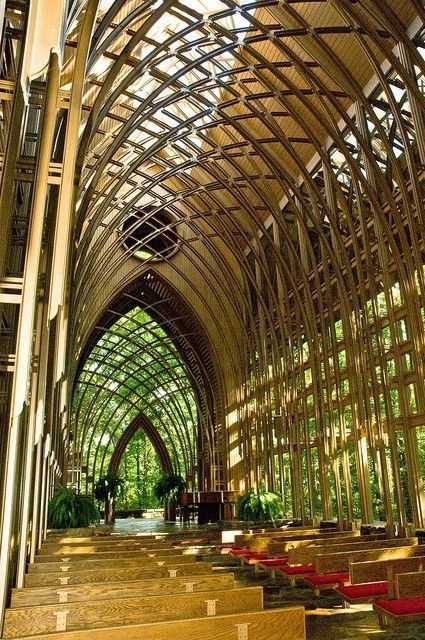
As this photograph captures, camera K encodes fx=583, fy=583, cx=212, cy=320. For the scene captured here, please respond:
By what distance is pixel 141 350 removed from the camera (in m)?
37.7

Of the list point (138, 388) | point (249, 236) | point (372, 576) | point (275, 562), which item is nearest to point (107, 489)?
point (138, 388)

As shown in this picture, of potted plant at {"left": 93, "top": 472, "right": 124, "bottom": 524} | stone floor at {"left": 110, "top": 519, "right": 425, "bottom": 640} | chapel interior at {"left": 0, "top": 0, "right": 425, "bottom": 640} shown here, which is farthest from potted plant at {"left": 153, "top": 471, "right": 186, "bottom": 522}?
stone floor at {"left": 110, "top": 519, "right": 425, "bottom": 640}

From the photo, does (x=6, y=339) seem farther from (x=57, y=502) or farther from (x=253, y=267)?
(x=253, y=267)

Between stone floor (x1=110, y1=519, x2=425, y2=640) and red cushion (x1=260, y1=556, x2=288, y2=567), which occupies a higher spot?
red cushion (x1=260, y1=556, x2=288, y2=567)

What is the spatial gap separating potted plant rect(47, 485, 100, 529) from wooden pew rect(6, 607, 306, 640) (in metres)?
10.5

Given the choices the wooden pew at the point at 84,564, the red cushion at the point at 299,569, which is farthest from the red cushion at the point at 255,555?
the wooden pew at the point at 84,564

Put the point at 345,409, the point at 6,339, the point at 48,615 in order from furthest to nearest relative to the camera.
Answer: the point at 345,409 → the point at 6,339 → the point at 48,615

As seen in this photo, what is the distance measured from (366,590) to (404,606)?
96cm

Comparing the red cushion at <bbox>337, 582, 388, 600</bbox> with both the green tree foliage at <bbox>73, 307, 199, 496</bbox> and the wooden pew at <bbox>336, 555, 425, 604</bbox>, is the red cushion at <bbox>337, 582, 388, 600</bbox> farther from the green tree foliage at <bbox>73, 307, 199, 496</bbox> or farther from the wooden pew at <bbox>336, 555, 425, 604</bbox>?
the green tree foliage at <bbox>73, 307, 199, 496</bbox>

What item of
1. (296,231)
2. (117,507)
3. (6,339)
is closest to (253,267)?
(296,231)

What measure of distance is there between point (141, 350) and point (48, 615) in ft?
111

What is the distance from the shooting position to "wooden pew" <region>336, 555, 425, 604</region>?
6418 millimetres

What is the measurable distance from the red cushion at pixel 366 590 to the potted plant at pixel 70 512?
8174mm

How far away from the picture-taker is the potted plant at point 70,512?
13312mm
